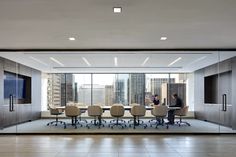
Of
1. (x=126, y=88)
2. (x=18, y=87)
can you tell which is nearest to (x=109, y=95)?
(x=126, y=88)

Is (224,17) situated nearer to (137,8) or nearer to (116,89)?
(137,8)

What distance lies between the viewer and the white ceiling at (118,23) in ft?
16.7

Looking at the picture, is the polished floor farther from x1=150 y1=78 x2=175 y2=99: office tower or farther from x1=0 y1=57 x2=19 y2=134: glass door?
x1=150 y1=78 x2=175 y2=99: office tower

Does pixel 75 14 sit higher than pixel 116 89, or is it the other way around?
pixel 75 14

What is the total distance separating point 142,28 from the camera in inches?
269

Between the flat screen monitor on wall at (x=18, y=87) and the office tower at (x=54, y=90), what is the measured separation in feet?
2.91

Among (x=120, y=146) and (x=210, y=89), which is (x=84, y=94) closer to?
(x=210, y=89)

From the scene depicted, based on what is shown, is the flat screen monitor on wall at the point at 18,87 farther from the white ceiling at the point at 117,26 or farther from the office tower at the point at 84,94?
the office tower at the point at 84,94

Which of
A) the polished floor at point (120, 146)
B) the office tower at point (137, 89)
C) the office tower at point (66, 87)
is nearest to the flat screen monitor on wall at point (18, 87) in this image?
the office tower at point (66, 87)

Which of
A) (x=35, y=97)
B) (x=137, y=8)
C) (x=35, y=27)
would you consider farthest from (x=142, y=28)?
(x=35, y=97)

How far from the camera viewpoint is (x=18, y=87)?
13211 millimetres

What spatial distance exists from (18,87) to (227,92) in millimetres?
8099

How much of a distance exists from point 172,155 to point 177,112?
654 centimetres

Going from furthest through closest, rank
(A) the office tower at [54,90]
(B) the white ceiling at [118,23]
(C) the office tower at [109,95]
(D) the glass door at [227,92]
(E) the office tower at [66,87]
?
(C) the office tower at [109,95] < (E) the office tower at [66,87] < (A) the office tower at [54,90] < (D) the glass door at [227,92] < (B) the white ceiling at [118,23]
